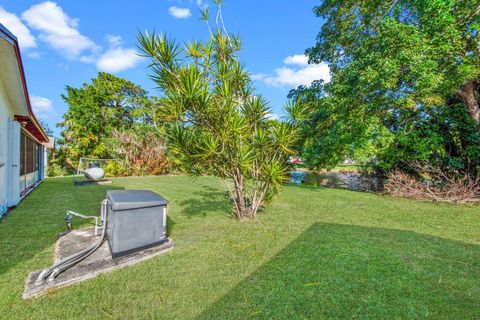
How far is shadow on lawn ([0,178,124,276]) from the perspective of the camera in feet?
9.60

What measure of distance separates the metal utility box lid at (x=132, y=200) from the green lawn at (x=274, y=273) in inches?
28.0

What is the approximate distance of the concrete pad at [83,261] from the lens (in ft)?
7.18

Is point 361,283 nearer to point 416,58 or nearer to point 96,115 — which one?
point 416,58

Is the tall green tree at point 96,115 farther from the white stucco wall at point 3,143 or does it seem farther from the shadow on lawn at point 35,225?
the white stucco wall at point 3,143

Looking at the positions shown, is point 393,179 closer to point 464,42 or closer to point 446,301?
point 464,42

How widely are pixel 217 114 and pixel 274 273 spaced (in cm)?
272

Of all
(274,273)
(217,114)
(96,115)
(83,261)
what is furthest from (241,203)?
(96,115)

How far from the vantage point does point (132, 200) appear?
281cm

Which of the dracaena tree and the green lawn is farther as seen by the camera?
the dracaena tree

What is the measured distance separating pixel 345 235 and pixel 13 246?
16.9ft

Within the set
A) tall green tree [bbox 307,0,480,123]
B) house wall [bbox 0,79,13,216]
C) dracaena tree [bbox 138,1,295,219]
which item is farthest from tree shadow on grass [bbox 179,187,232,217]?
tall green tree [bbox 307,0,480,123]

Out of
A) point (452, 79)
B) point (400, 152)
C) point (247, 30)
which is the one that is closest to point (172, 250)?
point (247, 30)

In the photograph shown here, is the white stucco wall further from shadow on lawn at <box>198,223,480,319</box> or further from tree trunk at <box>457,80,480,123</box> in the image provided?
tree trunk at <box>457,80,480,123</box>

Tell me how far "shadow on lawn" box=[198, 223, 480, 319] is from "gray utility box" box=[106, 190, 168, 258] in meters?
1.41
